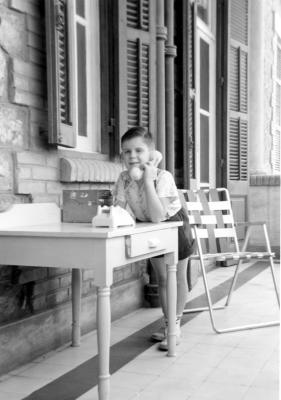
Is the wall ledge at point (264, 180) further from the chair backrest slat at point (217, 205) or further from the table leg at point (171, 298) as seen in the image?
the table leg at point (171, 298)

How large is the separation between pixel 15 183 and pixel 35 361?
3.06 feet

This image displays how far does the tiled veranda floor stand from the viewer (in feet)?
8.21

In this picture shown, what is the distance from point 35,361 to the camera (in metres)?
2.94

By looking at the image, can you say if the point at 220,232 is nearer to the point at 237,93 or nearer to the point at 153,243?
the point at 153,243

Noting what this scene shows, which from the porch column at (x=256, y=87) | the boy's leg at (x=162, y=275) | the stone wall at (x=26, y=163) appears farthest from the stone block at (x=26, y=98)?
the porch column at (x=256, y=87)

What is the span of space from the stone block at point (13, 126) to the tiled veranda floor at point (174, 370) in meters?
1.14

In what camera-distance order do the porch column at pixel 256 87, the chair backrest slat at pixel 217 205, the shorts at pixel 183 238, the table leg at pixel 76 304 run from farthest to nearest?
the porch column at pixel 256 87 < the chair backrest slat at pixel 217 205 < the shorts at pixel 183 238 < the table leg at pixel 76 304

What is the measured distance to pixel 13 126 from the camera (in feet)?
9.29

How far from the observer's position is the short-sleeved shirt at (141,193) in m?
2.99

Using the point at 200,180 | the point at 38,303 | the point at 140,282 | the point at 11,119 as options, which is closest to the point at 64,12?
the point at 11,119

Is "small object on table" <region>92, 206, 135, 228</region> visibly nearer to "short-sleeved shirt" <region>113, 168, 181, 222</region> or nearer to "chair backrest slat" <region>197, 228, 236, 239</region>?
"short-sleeved shirt" <region>113, 168, 181, 222</region>

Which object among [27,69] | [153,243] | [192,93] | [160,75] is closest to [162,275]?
[153,243]

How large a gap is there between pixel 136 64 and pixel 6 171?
1.68 meters

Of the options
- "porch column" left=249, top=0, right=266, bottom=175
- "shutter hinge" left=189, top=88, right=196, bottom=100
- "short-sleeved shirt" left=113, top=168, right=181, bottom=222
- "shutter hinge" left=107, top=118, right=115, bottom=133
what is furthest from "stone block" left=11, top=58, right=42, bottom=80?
"porch column" left=249, top=0, right=266, bottom=175
